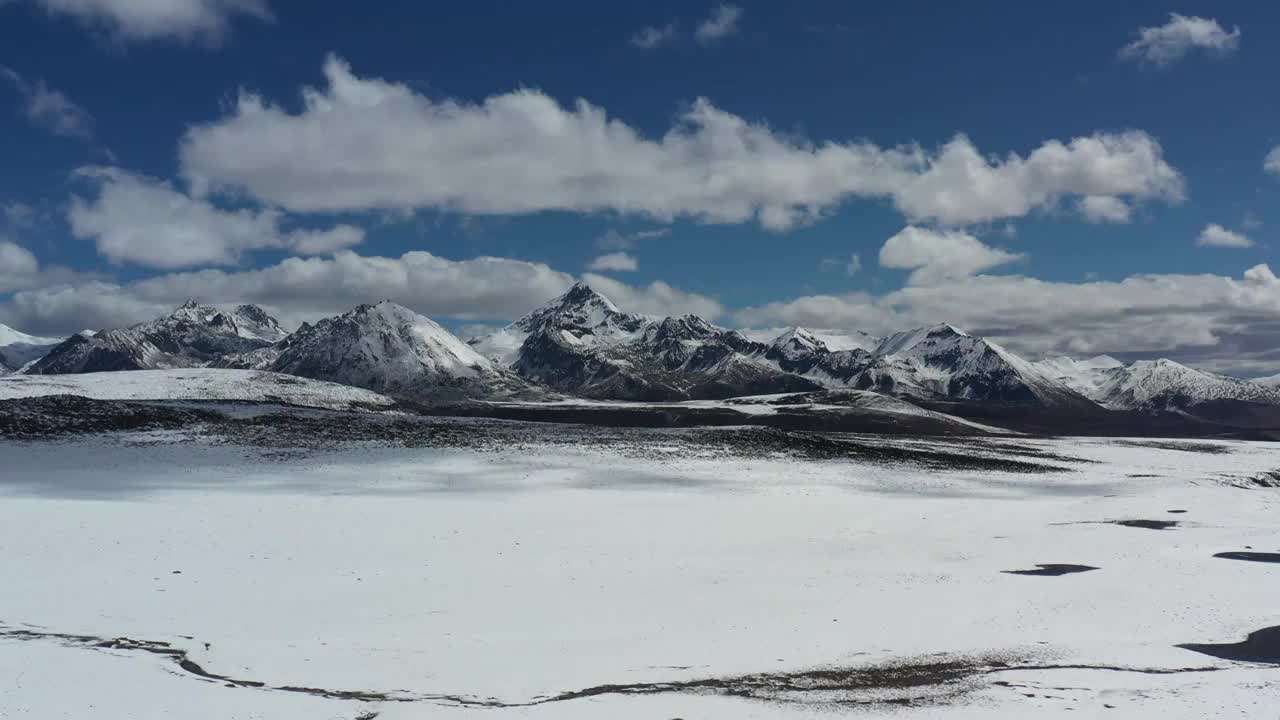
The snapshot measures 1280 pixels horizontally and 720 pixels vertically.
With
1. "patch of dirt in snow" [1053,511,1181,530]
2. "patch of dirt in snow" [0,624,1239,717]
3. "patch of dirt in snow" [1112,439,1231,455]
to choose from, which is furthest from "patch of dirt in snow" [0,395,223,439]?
"patch of dirt in snow" [1112,439,1231,455]

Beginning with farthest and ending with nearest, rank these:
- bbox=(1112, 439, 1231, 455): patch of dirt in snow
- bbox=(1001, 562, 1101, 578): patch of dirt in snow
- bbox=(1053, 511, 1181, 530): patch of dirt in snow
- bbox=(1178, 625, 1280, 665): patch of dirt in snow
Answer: bbox=(1112, 439, 1231, 455): patch of dirt in snow < bbox=(1053, 511, 1181, 530): patch of dirt in snow < bbox=(1001, 562, 1101, 578): patch of dirt in snow < bbox=(1178, 625, 1280, 665): patch of dirt in snow

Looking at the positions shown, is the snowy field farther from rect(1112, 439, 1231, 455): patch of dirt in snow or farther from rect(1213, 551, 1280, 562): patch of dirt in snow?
rect(1112, 439, 1231, 455): patch of dirt in snow

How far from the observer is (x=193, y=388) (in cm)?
11431

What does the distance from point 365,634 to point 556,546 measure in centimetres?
1143

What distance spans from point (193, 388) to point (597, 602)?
108305mm

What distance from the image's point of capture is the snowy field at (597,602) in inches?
653

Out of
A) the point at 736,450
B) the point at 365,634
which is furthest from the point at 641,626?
the point at 736,450

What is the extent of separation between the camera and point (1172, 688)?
1744cm

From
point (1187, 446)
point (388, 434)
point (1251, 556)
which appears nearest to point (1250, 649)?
point (1251, 556)

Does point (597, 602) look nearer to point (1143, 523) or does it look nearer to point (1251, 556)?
point (1251, 556)

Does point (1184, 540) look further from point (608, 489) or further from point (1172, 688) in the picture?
point (608, 489)

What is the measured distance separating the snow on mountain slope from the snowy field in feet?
205

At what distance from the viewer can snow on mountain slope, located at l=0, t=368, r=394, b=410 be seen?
3981 inches

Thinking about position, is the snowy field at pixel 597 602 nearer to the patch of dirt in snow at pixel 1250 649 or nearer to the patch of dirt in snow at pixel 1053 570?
the patch of dirt in snow at pixel 1250 649
